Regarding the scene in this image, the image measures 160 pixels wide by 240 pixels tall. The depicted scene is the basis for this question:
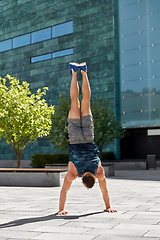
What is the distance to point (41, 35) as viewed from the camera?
35.1 m

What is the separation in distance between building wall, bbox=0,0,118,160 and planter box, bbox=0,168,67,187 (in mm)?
16000

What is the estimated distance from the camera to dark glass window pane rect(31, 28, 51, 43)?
34531 millimetres

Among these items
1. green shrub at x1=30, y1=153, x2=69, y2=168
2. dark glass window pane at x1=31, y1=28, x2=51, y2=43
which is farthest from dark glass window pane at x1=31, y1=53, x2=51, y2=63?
green shrub at x1=30, y1=153, x2=69, y2=168

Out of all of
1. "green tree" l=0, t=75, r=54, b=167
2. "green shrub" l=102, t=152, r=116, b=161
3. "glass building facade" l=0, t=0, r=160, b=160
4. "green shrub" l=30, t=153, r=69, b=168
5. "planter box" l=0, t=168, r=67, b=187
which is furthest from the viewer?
"green shrub" l=102, t=152, r=116, b=161

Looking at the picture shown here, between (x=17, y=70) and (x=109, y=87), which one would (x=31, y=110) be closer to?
(x=109, y=87)

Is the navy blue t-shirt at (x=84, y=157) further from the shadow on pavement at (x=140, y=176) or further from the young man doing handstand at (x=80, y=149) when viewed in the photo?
the shadow on pavement at (x=140, y=176)

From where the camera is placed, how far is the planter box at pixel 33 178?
13984mm

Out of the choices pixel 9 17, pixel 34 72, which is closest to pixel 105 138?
pixel 34 72

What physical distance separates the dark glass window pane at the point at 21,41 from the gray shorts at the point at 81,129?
31.2 metres

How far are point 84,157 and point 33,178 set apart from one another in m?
8.06

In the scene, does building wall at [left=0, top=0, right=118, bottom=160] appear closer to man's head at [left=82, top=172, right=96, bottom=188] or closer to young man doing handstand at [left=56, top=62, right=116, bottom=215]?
young man doing handstand at [left=56, top=62, right=116, bottom=215]

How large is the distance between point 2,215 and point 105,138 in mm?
18427

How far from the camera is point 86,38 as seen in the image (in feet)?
103

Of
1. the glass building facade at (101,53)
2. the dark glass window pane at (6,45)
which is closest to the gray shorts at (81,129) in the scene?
the glass building facade at (101,53)
